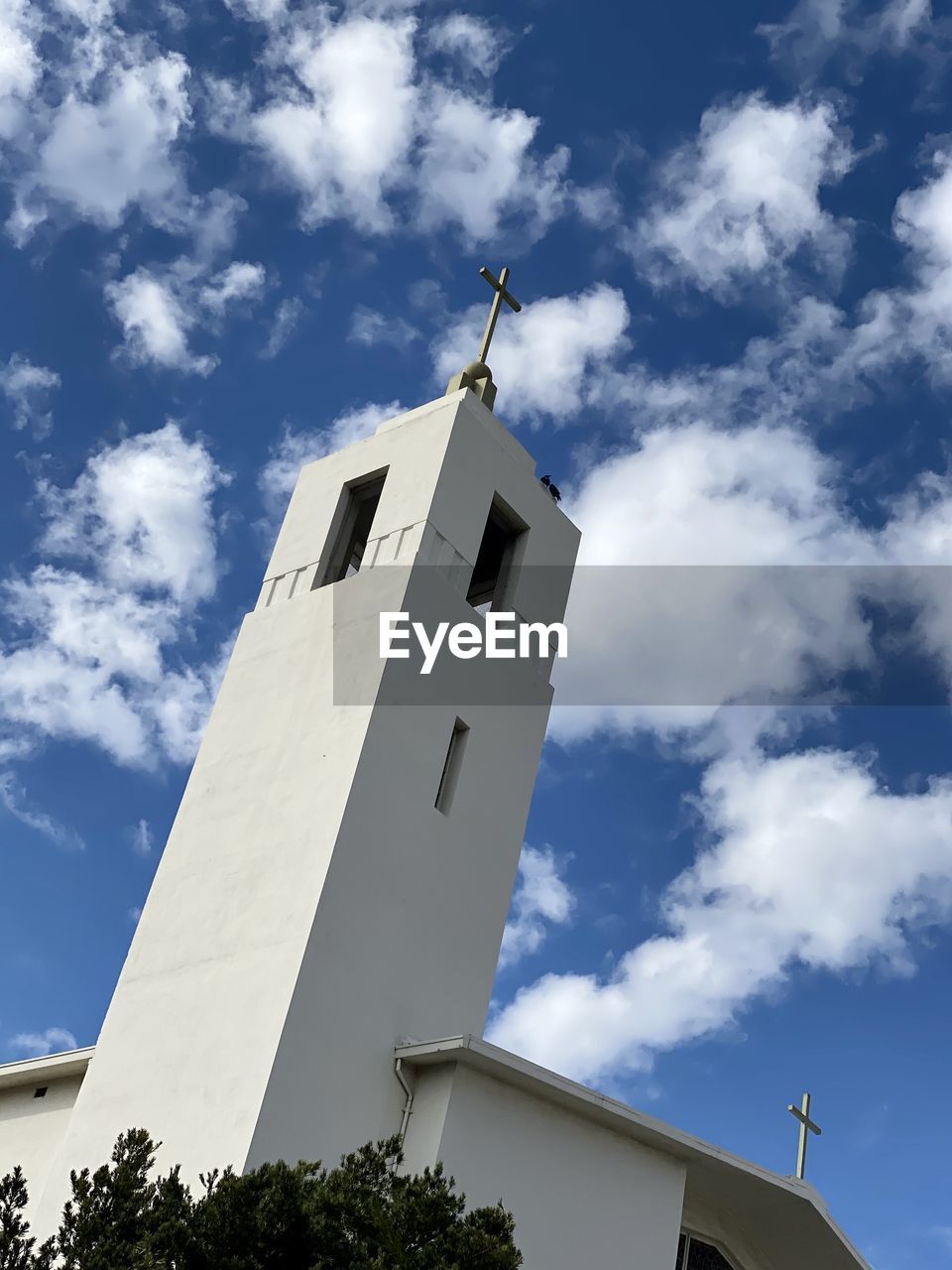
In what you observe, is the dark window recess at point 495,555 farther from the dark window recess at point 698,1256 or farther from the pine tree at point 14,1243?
the pine tree at point 14,1243

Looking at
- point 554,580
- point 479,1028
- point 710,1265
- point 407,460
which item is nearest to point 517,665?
point 554,580

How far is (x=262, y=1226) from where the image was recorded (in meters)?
9.05

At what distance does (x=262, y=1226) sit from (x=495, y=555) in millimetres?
12327

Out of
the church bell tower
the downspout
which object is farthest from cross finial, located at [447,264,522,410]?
the downspout

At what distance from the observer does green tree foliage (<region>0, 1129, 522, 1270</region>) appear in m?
8.60

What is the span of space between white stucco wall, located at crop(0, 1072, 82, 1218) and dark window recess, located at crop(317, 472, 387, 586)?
24.4 feet

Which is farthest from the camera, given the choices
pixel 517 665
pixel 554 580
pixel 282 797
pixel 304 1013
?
pixel 554 580

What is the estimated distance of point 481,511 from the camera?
18.4 metres

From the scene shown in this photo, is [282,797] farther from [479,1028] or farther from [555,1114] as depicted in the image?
[555,1114]

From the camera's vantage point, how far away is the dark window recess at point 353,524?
736 inches

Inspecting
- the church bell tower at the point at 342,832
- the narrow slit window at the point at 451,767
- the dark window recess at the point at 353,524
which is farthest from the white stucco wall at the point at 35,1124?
the dark window recess at the point at 353,524

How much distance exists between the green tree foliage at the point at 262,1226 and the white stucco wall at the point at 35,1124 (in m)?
7.21

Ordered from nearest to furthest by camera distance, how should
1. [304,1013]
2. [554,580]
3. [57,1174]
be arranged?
[304,1013] < [57,1174] < [554,580]

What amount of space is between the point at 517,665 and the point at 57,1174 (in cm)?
833
